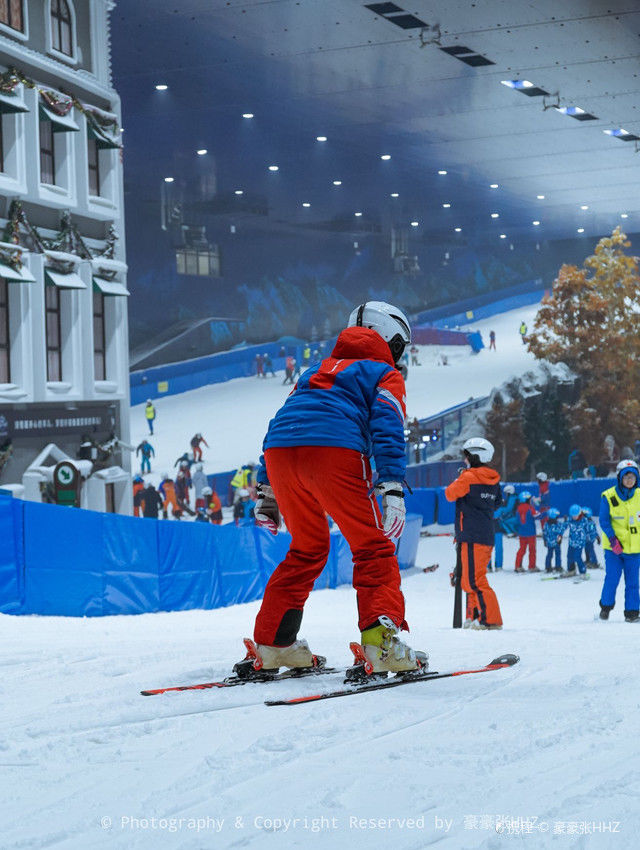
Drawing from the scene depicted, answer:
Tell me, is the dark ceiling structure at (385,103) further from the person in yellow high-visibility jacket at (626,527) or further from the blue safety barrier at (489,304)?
the person in yellow high-visibility jacket at (626,527)

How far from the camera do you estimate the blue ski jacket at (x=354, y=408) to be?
13.9 ft

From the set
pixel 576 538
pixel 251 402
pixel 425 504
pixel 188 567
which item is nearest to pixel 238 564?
pixel 188 567

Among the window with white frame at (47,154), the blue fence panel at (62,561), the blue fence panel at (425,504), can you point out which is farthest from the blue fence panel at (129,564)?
the blue fence panel at (425,504)

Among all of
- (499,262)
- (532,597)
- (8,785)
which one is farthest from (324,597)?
(499,262)

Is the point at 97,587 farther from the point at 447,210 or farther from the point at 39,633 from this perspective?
the point at 447,210

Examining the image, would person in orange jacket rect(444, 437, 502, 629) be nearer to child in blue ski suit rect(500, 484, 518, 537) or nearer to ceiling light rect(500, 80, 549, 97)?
child in blue ski suit rect(500, 484, 518, 537)

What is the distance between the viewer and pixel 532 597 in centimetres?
1588

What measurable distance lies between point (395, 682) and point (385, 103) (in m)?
23.9

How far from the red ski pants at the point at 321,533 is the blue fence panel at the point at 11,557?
5919 millimetres

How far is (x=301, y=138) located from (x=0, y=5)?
14.3 meters

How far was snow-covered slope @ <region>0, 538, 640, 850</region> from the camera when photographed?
7.97 ft

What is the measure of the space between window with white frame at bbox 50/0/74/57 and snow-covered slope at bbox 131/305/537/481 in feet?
45.6

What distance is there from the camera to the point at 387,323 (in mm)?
4809

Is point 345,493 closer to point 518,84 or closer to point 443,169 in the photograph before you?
point 518,84
